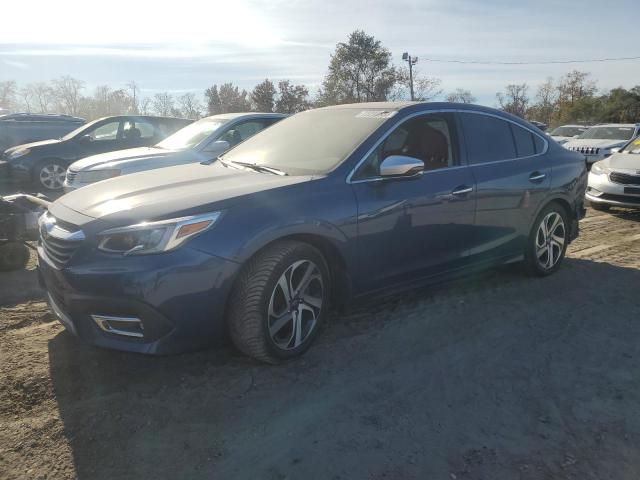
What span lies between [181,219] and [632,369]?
2.96m

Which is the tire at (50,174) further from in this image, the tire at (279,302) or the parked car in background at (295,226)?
the tire at (279,302)

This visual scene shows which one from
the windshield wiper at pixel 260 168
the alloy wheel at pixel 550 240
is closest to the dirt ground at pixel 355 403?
the alloy wheel at pixel 550 240

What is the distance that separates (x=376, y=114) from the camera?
4090mm

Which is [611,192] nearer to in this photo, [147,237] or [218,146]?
[218,146]

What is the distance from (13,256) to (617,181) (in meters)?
8.68

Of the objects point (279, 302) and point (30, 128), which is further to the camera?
point (30, 128)

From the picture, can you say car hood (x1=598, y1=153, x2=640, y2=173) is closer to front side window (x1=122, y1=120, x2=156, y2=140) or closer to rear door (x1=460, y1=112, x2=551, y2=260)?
rear door (x1=460, y1=112, x2=551, y2=260)

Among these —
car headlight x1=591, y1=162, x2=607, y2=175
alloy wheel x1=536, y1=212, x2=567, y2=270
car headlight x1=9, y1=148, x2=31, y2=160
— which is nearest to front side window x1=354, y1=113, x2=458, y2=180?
alloy wheel x1=536, y1=212, x2=567, y2=270

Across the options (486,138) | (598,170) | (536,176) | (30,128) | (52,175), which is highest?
(30,128)

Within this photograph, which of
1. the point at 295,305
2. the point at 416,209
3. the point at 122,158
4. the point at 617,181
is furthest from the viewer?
the point at 617,181

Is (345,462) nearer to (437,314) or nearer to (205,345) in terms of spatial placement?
(205,345)

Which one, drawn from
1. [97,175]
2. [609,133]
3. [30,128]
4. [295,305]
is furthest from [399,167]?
[609,133]

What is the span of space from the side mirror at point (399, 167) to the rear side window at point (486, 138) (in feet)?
3.07

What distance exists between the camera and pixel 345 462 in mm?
2428
